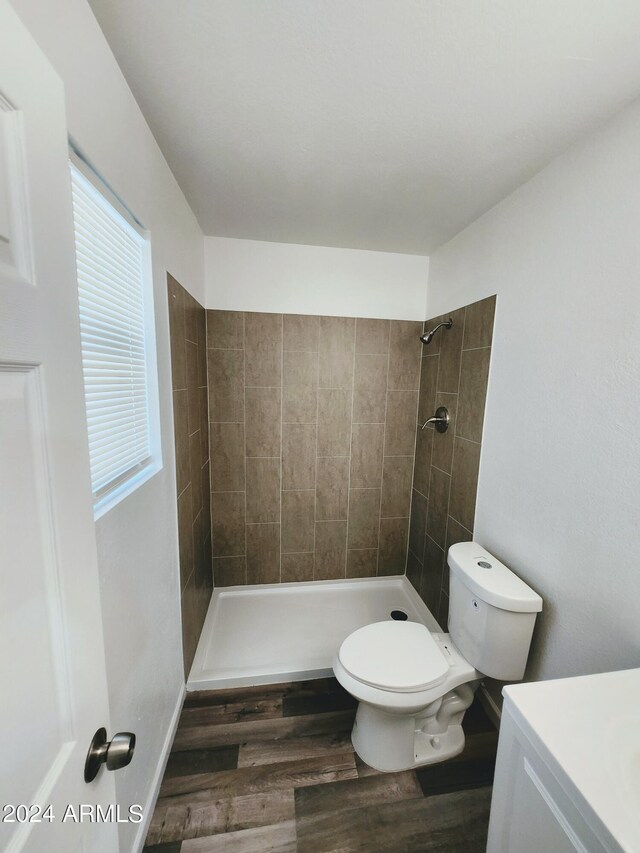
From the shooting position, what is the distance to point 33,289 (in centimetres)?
40

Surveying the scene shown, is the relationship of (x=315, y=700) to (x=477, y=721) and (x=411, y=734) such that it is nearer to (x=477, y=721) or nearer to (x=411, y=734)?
(x=411, y=734)

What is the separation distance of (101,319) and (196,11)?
29.0 inches

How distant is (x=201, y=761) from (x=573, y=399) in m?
1.98

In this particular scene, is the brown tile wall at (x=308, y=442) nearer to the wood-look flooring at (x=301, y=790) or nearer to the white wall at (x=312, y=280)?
the white wall at (x=312, y=280)

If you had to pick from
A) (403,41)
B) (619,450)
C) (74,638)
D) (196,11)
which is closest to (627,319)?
(619,450)

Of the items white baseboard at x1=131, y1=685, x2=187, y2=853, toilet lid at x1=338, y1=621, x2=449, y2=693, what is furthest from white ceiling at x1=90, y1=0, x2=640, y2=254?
white baseboard at x1=131, y1=685, x2=187, y2=853

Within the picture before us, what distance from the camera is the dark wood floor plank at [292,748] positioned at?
4.31ft

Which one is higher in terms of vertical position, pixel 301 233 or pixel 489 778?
pixel 301 233

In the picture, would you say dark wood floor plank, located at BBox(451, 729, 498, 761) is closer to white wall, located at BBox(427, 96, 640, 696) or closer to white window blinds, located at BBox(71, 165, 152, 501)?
white wall, located at BBox(427, 96, 640, 696)

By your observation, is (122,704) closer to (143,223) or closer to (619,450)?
(143,223)

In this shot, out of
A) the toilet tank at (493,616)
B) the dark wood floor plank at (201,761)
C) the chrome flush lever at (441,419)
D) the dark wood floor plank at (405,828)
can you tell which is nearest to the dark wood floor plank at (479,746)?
the dark wood floor plank at (405,828)

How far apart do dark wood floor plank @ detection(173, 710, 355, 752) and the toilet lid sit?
43 cm

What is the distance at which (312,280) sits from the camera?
2074 mm

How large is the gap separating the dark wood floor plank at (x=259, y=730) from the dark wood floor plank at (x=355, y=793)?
21cm
